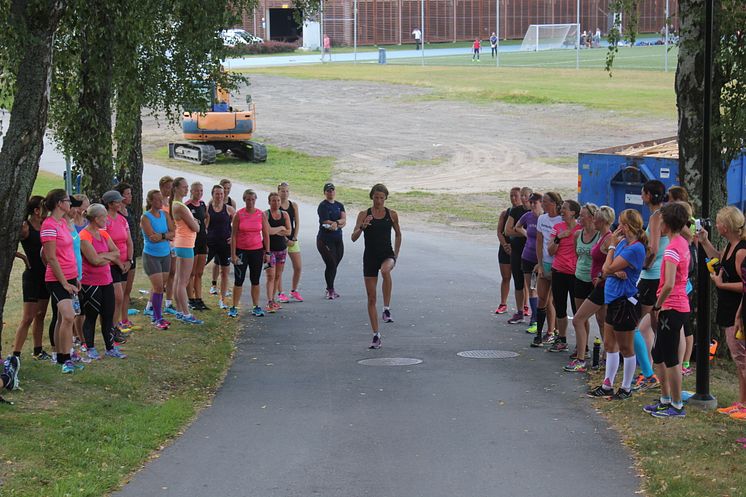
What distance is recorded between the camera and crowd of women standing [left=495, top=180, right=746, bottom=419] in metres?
9.29

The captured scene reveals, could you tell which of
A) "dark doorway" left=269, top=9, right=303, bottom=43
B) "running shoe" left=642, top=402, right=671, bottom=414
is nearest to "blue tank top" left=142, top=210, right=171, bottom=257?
"running shoe" left=642, top=402, right=671, bottom=414

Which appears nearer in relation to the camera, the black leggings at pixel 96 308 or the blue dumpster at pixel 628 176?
the black leggings at pixel 96 308

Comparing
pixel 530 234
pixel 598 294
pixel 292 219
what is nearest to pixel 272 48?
pixel 292 219

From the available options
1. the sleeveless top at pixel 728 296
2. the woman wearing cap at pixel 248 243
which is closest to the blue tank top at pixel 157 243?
the woman wearing cap at pixel 248 243

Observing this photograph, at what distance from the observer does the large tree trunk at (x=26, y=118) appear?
9.28 metres

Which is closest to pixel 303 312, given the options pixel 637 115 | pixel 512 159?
pixel 512 159

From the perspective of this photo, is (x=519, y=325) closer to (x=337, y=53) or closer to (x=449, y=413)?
(x=449, y=413)

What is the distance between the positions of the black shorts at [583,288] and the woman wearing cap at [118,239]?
5.11 m

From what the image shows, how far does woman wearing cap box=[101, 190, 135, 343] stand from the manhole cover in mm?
2921

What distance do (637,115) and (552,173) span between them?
12.8 metres

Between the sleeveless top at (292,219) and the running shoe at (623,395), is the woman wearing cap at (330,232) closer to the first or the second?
the sleeveless top at (292,219)

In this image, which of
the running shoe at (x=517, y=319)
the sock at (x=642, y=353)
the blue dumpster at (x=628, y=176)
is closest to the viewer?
the sock at (x=642, y=353)

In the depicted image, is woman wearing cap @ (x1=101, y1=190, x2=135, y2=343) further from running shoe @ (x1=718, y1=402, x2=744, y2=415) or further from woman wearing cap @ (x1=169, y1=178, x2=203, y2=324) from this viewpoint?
running shoe @ (x1=718, y1=402, x2=744, y2=415)

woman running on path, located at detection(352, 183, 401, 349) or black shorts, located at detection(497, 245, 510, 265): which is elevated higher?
woman running on path, located at detection(352, 183, 401, 349)
